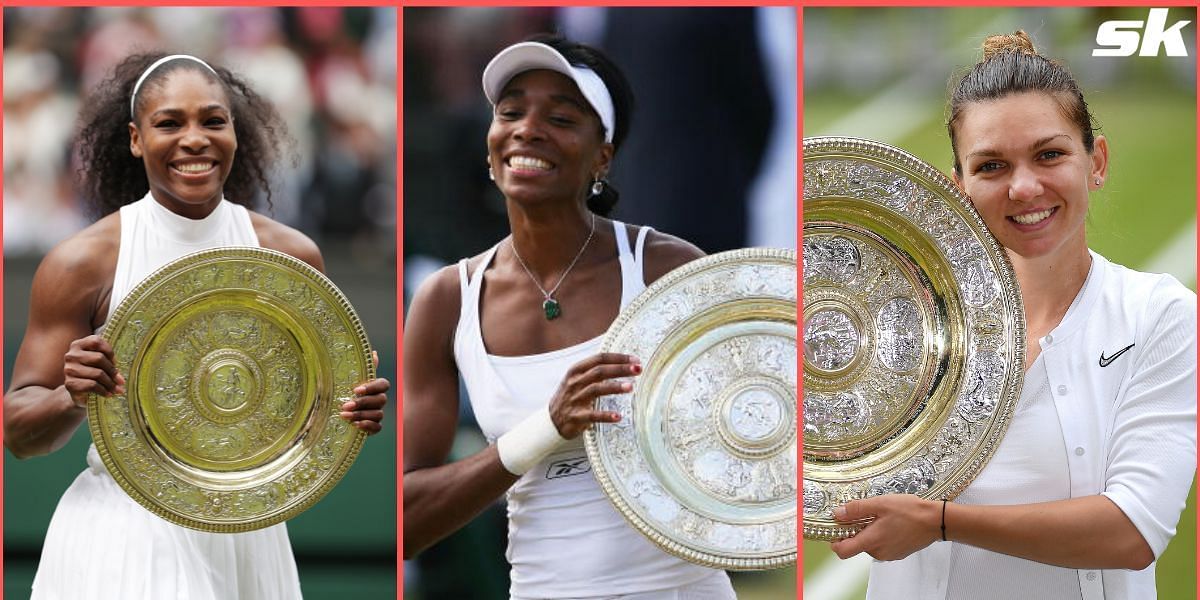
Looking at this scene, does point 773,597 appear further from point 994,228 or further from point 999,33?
point 999,33

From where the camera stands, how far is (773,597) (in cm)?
376

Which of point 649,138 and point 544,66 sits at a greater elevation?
point 544,66

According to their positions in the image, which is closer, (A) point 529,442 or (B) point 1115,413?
(B) point 1115,413

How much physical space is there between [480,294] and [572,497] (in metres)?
0.59

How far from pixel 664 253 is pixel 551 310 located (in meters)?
0.34

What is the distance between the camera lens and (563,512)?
368 centimetres

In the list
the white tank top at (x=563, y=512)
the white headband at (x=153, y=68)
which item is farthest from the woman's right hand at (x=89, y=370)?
the white tank top at (x=563, y=512)

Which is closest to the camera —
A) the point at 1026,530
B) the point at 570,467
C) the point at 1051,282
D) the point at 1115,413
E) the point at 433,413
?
the point at 1026,530

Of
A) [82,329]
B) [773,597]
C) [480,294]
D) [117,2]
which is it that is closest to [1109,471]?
[773,597]

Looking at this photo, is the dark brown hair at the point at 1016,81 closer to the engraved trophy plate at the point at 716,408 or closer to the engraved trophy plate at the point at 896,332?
the engraved trophy plate at the point at 896,332

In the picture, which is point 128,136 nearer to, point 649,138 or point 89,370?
point 89,370

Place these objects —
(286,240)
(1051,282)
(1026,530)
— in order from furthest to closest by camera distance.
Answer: (286,240)
(1051,282)
(1026,530)

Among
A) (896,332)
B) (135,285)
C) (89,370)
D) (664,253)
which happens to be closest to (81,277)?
(135,285)

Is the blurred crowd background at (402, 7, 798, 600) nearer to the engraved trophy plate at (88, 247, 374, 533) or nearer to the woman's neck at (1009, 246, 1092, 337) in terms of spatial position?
the engraved trophy plate at (88, 247, 374, 533)
